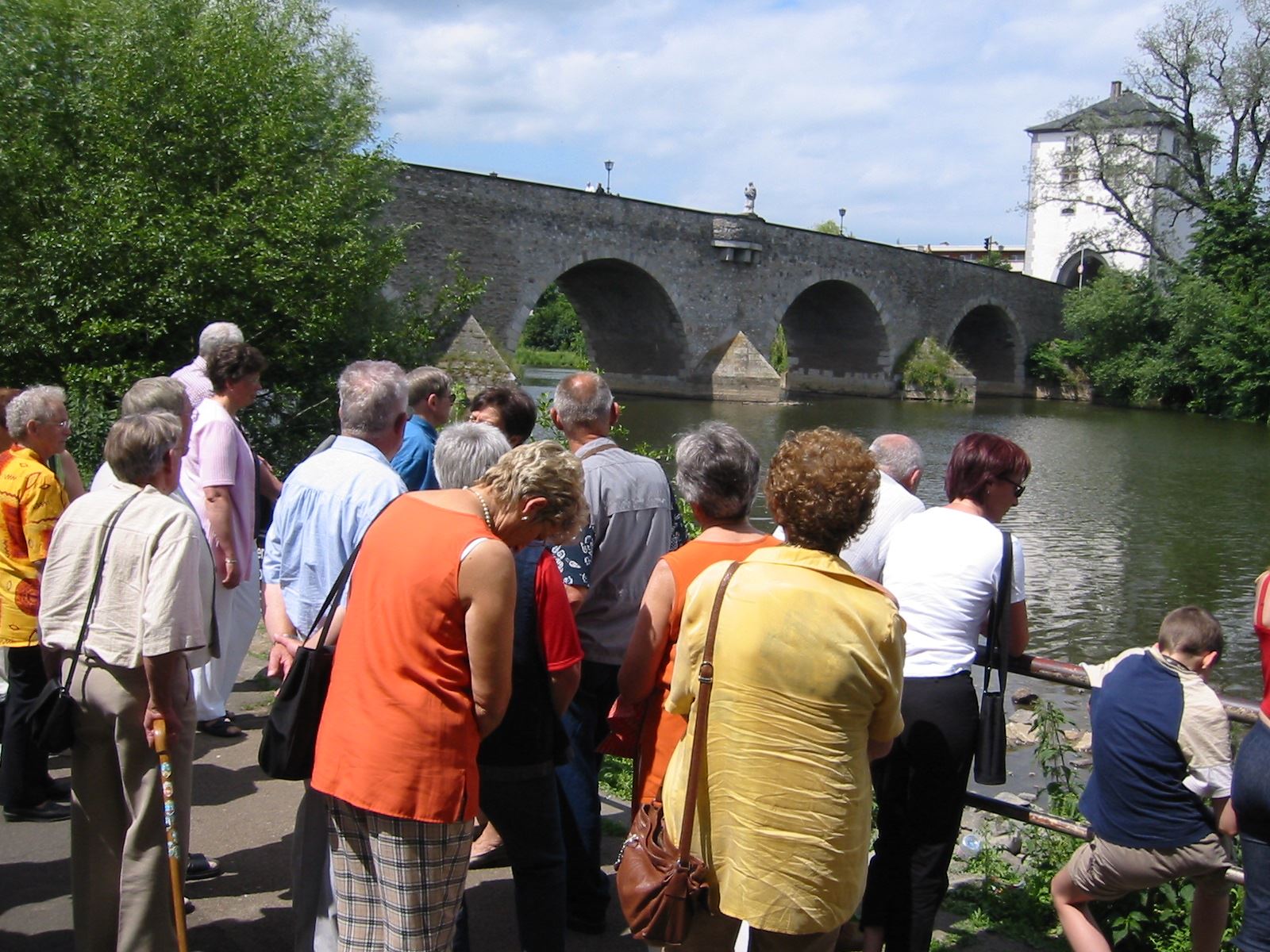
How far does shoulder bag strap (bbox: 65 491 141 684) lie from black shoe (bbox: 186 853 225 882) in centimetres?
81

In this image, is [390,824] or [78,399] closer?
[390,824]

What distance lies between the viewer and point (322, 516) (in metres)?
3.04

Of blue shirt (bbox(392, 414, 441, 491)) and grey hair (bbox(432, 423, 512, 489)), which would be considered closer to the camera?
grey hair (bbox(432, 423, 512, 489))

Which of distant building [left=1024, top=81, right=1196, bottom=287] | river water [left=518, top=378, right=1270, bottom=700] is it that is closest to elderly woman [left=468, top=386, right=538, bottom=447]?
river water [left=518, top=378, right=1270, bottom=700]

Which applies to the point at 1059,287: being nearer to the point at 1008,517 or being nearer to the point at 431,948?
the point at 1008,517

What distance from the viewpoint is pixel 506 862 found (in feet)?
11.4

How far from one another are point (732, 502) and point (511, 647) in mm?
664

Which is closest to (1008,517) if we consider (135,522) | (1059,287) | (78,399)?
(78,399)

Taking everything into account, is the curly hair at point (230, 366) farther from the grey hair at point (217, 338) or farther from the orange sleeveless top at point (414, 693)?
the orange sleeveless top at point (414, 693)

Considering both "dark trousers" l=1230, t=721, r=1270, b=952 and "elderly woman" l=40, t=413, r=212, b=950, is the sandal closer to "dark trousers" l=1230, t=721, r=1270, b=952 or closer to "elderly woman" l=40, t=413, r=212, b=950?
"elderly woman" l=40, t=413, r=212, b=950

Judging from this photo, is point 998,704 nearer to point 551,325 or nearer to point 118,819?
point 118,819

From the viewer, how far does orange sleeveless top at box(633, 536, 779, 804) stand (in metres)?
2.50

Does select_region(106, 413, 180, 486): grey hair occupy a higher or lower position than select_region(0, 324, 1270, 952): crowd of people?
higher

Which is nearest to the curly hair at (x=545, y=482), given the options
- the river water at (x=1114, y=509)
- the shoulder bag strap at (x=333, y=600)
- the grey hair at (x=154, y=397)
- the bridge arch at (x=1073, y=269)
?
the shoulder bag strap at (x=333, y=600)
